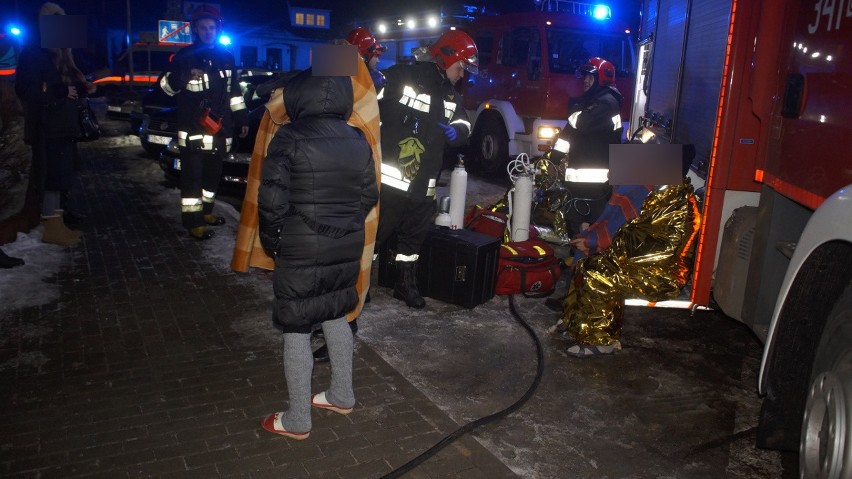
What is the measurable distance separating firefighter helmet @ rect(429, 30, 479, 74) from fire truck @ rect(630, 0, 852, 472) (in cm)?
163

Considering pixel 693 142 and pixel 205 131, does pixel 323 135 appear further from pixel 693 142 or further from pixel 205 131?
pixel 205 131

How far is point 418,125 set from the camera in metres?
5.39

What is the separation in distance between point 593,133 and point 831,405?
180 inches

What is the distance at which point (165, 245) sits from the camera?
7.16m

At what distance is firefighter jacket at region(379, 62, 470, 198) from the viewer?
534 cm

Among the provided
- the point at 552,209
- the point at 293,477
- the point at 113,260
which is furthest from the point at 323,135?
the point at 552,209

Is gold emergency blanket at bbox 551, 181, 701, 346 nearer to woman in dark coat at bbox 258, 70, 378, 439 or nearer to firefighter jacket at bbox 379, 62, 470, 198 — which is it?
firefighter jacket at bbox 379, 62, 470, 198

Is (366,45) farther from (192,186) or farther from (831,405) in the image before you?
(831,405)

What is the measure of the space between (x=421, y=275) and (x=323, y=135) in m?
2.72

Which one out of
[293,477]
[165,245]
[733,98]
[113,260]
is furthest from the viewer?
[165,245]

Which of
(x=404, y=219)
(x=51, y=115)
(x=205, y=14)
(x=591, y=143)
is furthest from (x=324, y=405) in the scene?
(x=205, y=14)

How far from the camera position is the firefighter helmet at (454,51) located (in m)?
5.29

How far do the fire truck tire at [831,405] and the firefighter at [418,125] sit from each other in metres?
3.15

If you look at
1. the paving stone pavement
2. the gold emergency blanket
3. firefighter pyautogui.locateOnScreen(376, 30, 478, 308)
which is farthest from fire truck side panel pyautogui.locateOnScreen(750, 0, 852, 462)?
firefighter pyautogui.locateOnScreen(376, 30, 478, 308)
